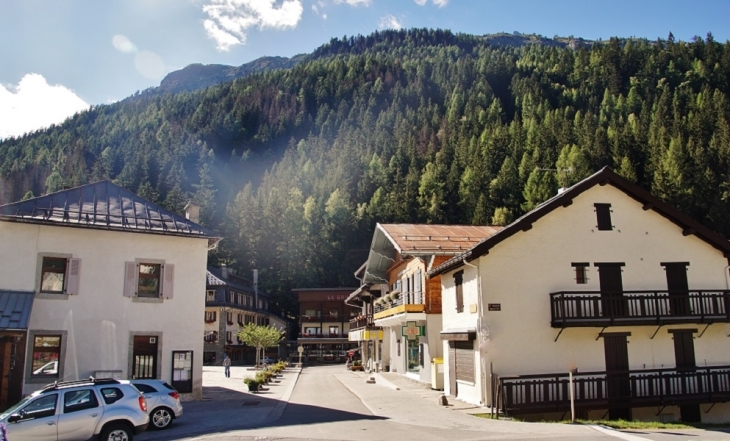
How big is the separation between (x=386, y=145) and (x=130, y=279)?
10497 cm

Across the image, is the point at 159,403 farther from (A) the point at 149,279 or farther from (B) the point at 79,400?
(A) the point at 149,279

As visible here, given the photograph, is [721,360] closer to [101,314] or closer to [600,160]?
[101,314]

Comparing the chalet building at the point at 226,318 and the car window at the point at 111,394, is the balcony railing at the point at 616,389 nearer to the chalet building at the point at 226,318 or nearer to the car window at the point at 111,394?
the car window at the point at 111,394

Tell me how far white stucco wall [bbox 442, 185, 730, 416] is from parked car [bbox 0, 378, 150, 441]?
1207cm

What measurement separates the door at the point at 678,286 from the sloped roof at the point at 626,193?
1563mm

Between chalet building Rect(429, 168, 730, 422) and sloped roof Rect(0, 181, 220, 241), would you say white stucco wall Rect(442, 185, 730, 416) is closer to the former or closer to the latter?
chalet building Rect(429, 168, 730, 422)

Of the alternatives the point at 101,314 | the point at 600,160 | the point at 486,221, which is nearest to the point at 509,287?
the point at 101,314

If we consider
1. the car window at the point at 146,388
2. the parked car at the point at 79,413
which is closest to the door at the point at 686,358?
the car window at the point at 146,388

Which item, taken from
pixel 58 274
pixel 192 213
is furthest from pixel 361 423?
pixel 192 213

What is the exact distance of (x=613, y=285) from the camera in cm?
2203

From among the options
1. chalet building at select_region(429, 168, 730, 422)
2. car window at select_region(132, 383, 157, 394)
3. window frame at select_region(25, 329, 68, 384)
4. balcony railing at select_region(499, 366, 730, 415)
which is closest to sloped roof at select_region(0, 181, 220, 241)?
window frame at select_region(25, 329, 68, 384)

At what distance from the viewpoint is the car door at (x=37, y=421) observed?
12.7 metres

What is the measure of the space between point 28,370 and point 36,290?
3125 mm

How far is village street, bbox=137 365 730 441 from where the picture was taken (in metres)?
14.9
